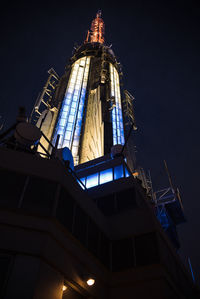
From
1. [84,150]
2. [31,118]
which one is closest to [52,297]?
[84,150]

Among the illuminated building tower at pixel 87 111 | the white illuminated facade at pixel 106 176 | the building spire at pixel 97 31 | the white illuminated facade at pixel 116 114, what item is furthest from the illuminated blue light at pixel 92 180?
the building spire at pixel 97 31

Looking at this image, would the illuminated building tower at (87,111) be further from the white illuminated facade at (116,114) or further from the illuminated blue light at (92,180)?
the illuminated blue light at (92,180)

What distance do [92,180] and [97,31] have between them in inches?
2453

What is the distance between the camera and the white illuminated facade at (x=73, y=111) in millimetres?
37750

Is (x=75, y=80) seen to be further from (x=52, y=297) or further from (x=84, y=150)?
(x=52, y=297)

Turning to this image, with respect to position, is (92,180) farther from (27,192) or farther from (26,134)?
(27,192)

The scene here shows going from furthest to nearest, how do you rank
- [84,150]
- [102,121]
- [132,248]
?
[102,121], [84,150], [132,248]

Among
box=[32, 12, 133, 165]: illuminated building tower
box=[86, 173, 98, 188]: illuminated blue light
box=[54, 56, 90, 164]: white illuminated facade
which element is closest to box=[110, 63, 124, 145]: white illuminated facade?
box=[32, 12, 133, 165]: illuminated building tower

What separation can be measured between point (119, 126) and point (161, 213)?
53.4 ft

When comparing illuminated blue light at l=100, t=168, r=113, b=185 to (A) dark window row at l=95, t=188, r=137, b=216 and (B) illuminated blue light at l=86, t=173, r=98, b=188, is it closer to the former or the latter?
(B) illuminated blue light at l=86, t=173, r=98, b=188

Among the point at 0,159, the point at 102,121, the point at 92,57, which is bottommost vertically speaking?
the point at 0,159

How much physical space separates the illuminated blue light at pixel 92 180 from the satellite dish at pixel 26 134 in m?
9.21

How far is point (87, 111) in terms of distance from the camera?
4300 cm

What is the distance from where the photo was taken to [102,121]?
41625 mm
